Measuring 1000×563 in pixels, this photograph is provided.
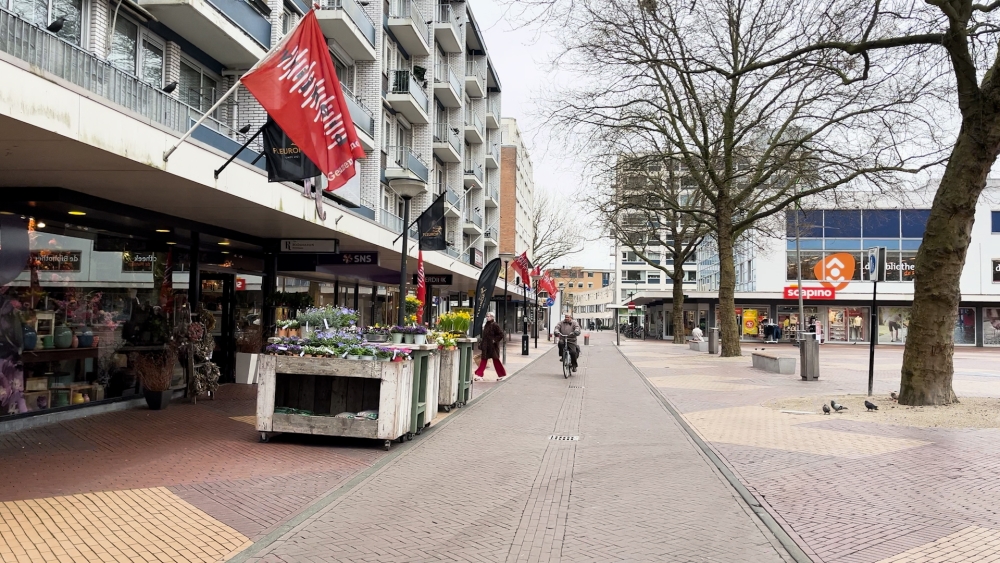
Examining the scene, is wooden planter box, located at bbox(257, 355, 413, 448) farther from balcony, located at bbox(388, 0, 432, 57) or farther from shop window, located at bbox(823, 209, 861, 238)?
shop window, located at bbox(823, 209, 861, 238)

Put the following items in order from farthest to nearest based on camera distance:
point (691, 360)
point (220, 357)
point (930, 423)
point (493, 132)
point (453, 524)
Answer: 1. point (493, 132)
2. point (691, 360)
3. point (220, 357)
4. point (930, 423)
5. point (453, 524)

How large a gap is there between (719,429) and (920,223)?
1769 inches

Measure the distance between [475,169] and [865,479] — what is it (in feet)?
140

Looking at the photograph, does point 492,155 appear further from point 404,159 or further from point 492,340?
point 492,340

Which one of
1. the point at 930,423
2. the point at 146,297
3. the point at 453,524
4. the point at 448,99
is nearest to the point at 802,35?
the point at 930,423

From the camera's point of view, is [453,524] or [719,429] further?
[719,429]

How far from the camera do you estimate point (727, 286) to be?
93.5 feet

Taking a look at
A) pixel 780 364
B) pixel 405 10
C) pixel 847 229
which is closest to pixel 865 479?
pixel 780 364

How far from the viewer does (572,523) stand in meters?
5.98

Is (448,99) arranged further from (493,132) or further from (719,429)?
(719,429)

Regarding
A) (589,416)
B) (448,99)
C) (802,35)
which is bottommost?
(589,416)

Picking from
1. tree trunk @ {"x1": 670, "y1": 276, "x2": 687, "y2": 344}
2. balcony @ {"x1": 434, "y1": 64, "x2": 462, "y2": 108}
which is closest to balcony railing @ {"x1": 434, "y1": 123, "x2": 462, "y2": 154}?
balcony @ {"x1": 434, "y1": 64, "x2": 462, "y2": 108}

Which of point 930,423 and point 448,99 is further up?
point 448,99

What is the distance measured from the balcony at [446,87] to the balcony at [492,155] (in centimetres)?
1234
